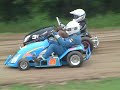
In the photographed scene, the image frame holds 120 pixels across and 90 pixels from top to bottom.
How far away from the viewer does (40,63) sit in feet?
38.4

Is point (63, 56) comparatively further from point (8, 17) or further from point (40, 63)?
point (8, 17)

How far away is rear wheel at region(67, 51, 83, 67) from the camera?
11.6 metres

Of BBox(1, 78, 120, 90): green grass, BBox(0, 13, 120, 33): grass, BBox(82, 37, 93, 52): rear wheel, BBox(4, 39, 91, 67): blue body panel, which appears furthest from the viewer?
BBox(0, 13, 120, 33): grass

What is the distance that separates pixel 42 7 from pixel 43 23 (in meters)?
1.83

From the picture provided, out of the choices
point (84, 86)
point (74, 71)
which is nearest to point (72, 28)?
point (74, 71)

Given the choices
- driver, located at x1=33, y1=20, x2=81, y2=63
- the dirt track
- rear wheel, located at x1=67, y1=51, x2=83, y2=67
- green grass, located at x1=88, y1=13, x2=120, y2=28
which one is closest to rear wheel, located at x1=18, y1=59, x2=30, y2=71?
the dirt track

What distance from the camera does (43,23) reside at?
775 inches

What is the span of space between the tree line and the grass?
439 mm

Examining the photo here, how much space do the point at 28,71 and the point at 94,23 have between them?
27.1 ft

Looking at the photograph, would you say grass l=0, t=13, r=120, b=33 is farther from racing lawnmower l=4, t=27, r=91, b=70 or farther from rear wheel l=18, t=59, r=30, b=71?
rear wheel l=18, t=59, r=30, b=71

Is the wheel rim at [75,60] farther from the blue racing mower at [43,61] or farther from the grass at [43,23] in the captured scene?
the grass at [43,23]

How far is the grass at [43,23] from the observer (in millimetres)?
18734

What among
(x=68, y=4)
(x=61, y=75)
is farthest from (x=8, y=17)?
(x=61, y=75)

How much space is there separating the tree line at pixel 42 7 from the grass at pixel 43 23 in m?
0.44
